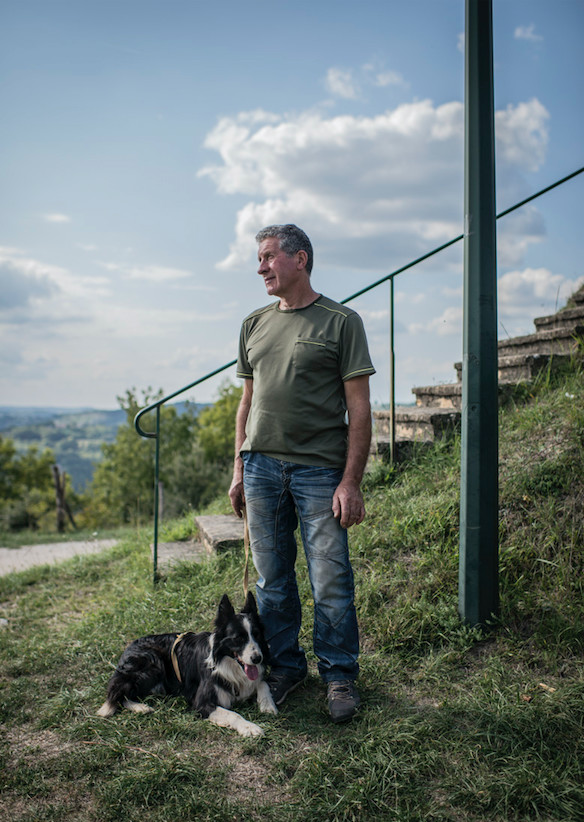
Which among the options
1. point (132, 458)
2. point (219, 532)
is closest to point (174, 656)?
point (219, 532)

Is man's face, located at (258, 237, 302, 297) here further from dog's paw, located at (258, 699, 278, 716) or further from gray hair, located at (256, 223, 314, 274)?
dog's paw, located at (258, 699, 278, 716)

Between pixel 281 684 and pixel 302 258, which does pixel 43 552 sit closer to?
pixel 281 684

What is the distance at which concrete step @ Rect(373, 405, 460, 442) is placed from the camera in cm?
509

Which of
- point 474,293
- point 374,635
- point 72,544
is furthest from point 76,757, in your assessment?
point 72,544

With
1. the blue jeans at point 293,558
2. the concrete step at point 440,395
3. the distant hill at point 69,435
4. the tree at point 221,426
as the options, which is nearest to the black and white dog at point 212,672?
the blue jeans at point 293,558

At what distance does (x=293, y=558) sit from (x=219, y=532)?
214cm

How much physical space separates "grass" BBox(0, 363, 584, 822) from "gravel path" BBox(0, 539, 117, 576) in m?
2.80

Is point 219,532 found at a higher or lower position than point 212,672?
higher

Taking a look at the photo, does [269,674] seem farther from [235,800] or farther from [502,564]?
[502,564]

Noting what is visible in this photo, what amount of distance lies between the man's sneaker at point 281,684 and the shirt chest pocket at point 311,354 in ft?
5.14

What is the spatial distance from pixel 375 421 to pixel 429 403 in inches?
28.0

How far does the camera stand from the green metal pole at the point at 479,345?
3209mm

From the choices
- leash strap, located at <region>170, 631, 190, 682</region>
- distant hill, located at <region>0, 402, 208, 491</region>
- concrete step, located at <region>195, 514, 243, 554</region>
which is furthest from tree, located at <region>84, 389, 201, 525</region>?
distant hill, located at <region>0, 402, 208, 491</region>

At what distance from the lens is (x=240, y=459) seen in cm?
321
